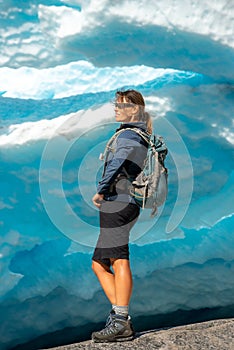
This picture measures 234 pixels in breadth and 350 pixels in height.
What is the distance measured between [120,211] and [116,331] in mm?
556

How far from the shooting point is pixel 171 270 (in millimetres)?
4074

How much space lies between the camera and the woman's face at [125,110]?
247cm

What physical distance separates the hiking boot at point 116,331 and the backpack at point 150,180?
20.9 inches

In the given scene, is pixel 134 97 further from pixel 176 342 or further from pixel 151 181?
pixel 176 342

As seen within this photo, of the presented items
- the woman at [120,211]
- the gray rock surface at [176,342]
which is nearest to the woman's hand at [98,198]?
the woman at [120,211]

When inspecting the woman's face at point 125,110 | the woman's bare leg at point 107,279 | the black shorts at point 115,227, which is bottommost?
the woman's bare leg at point 107,279

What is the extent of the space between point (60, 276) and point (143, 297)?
2.16 feet

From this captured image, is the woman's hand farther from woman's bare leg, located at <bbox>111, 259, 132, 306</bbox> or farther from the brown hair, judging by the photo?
the brown hair

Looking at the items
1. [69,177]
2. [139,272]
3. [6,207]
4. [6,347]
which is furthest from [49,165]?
[6,347]

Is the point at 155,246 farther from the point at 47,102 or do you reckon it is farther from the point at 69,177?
the point at 47,102

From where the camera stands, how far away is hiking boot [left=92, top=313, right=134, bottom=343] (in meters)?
2.44

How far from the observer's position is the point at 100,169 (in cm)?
383

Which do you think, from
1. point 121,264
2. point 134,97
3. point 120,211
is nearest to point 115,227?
point 120,211

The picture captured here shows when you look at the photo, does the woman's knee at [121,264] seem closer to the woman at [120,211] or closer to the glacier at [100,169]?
the woman at [120,211]
